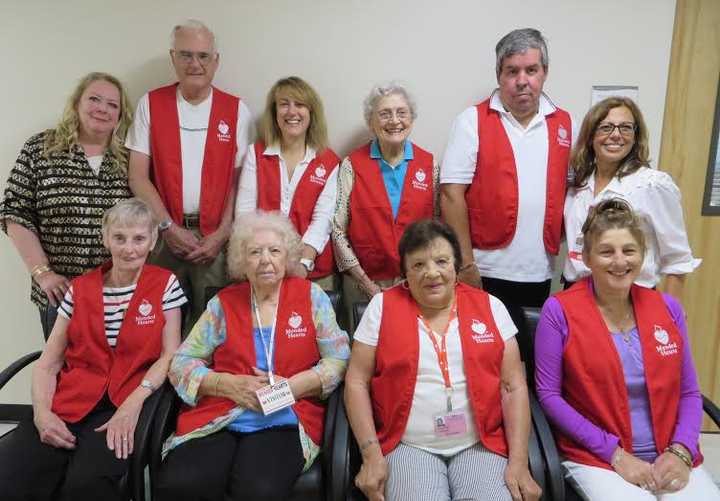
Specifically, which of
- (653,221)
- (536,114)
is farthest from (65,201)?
(653,221)

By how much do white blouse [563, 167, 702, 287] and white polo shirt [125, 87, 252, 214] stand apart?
1651 mm

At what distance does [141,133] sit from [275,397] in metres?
1.39

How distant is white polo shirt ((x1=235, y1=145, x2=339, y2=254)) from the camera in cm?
233

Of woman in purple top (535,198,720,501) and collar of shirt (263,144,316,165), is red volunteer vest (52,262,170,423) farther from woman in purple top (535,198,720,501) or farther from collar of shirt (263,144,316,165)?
woman in purple top (535,198,720,501)

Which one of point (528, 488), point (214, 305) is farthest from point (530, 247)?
point (214, 305)

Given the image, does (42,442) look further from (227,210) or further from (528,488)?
(528,488)

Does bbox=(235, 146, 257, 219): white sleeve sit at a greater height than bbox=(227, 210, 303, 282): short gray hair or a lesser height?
greater

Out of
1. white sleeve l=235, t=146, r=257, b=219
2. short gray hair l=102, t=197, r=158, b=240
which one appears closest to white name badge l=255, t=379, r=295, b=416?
short gray hair l=102, t=197, r=158, b=240

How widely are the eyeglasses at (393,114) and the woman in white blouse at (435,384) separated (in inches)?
25.8

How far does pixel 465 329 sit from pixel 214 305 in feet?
2.99

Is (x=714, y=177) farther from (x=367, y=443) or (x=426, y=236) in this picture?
(x=367, y=443)

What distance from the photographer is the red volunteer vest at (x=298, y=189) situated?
235cm

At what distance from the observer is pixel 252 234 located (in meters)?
1.92

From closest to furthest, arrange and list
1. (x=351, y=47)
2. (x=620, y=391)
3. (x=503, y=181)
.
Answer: (x=620, y=391), (x=503, y=181), (x=351, y=47)
